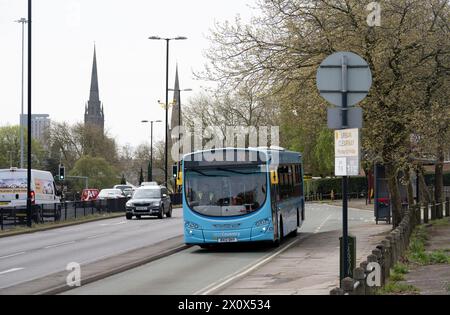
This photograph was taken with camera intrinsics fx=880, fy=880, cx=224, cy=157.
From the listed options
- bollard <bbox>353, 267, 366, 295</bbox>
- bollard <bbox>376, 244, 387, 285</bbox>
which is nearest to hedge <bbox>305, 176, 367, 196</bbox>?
bollard <bbox>376, 244, 387, 285</bbox>

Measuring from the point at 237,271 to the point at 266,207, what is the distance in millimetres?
5199

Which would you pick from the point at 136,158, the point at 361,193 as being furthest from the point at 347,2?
the point at 136,158

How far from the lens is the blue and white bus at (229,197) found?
24.2 meters

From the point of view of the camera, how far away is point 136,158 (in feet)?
438

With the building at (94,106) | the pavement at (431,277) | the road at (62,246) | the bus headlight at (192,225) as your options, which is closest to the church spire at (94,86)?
the building at (94,106)

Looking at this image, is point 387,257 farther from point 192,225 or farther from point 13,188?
point 13,188

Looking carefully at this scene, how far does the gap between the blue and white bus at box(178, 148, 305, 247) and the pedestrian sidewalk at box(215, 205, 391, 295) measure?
1.26 m

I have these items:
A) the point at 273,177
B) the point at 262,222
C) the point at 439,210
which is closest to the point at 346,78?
the point at 262,222

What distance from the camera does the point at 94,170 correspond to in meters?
110

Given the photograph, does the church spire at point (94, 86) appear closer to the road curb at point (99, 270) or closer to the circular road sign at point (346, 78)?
the road curb at point (99, 270)

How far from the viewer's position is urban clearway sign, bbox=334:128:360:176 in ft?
41.7

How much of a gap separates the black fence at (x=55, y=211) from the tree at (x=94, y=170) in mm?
53076

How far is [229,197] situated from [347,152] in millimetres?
11757

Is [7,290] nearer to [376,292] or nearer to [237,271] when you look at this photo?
[237,271]
